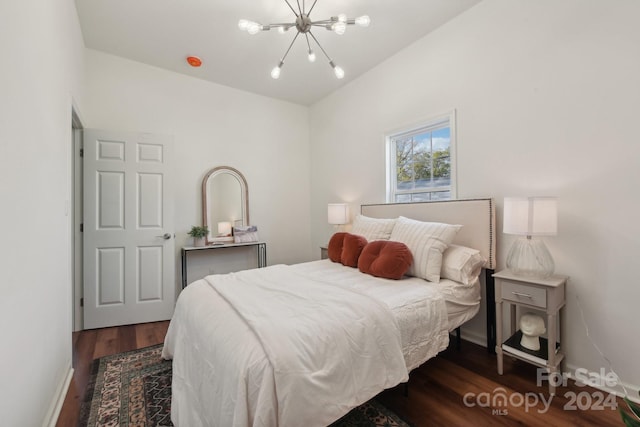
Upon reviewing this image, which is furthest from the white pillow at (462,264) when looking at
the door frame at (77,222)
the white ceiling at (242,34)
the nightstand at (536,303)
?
the door frame at (77,222)

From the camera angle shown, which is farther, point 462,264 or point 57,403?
point 462,264

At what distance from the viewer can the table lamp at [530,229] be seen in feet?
5.62

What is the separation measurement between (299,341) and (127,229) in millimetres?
2656

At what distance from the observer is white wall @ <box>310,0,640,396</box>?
1.65 m

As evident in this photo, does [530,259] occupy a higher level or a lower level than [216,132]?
lower

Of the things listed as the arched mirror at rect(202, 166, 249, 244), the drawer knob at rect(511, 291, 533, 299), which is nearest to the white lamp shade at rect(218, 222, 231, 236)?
the arched mirror at rect(202, 166, 249, 244)

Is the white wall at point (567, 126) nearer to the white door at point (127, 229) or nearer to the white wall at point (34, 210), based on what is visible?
the white wall at point (34, 210)

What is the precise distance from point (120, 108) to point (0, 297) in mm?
2777

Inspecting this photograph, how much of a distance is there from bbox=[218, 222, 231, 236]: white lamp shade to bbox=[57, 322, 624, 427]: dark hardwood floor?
1772 mm

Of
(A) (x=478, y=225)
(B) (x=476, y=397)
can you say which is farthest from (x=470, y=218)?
(B) (x=476, y=397)

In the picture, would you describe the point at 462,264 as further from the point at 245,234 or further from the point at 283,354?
the point at 245,234

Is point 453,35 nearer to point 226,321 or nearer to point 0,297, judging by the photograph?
point 226,321

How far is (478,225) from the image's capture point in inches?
87.9

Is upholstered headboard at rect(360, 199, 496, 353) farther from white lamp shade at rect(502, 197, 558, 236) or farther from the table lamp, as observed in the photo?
white lamp shade at rect(502, 197, 558, 236)
